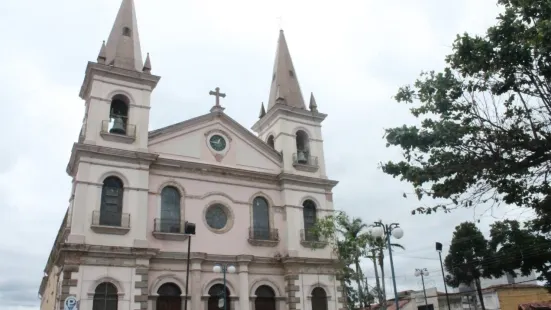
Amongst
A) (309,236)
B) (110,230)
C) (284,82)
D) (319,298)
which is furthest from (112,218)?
(284,82)

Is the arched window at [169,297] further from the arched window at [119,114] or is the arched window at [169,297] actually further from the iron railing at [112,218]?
the arched window at [119,114]

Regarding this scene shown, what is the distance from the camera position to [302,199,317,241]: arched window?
23.7 metres

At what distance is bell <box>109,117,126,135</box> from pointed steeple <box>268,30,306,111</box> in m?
8.34

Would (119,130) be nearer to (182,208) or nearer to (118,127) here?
(118,127)

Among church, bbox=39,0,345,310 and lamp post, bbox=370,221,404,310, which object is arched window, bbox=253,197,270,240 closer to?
church, bbox=39,0,345,310

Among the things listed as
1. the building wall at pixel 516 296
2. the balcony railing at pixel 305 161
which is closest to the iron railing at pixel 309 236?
the balcony railing at pixel 305 161

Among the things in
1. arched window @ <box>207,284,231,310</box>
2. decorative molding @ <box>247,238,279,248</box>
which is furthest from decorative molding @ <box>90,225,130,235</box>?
decorative molding @ <box>247,238,279,248</box>

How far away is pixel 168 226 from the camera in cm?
2095

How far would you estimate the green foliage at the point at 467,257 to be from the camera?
30.8m

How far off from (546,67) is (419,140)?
275 cm

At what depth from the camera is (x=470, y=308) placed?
32656 millimetres

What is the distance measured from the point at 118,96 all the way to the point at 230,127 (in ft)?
17.7

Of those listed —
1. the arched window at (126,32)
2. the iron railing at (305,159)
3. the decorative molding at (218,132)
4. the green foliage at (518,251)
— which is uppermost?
the arched window at (126,32)

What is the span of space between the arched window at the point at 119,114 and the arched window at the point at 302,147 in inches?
347
